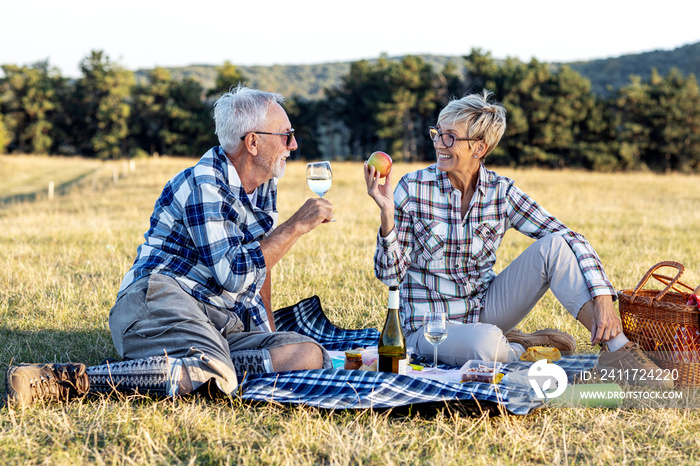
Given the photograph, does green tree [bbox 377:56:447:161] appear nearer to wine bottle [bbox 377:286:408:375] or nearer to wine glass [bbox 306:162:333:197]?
wine glass [bbox 306:162:333:197]

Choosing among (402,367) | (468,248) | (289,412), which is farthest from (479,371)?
(289,412)

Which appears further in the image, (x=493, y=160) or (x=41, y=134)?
(x=41, y=134)

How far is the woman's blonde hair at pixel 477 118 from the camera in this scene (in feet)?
15.5

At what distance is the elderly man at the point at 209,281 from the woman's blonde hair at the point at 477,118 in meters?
1.21

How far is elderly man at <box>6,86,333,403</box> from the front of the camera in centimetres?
377

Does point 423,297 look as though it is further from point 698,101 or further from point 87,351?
point 698,101

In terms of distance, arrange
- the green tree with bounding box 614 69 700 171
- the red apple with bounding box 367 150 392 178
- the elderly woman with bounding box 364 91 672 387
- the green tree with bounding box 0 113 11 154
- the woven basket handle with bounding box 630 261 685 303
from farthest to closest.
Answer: the green tree with bounding box 0 113 11 154 < the green tree with bounding box 614 69 700 171 < the elderly woman with bounding box 364 91 672 387 < the red apple with bounding box 367 150 392 178 < the woven basket handle with bounding box 630 261 685 303

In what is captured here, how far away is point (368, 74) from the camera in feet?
197

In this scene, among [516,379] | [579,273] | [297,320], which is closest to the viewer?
[516,379]

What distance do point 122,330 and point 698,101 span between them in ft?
177

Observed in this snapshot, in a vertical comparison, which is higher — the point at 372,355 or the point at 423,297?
the point at 423,297

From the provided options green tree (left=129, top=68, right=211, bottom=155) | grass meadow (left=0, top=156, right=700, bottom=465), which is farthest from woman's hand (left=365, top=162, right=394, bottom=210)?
green tree (left=129, top=68, right=211, bottom=155)

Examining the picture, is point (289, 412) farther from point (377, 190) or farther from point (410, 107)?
point (410, 107)

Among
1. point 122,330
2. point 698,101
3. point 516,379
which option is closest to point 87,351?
point 122,330
